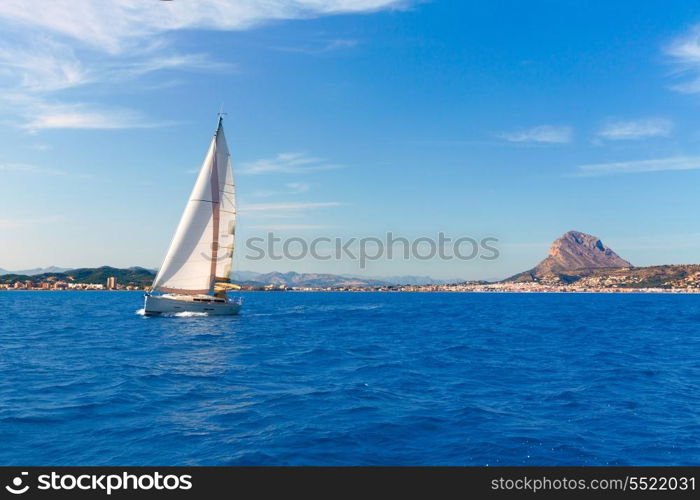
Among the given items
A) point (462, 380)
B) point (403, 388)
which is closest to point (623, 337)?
point (462, 380)

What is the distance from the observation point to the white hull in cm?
5994

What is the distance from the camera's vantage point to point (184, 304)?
198ft

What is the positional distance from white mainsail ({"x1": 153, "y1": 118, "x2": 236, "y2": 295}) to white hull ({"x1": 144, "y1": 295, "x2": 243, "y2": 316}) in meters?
1.87

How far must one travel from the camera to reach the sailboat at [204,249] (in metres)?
61.1

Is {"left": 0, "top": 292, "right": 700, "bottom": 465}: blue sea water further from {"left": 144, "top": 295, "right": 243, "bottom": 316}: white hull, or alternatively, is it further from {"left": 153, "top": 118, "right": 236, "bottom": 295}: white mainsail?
{"left": 153, "top": 118, "right": 236, "bottom": 295}: white mainsail

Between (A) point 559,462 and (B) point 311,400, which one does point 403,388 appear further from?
(A) point 559,462
